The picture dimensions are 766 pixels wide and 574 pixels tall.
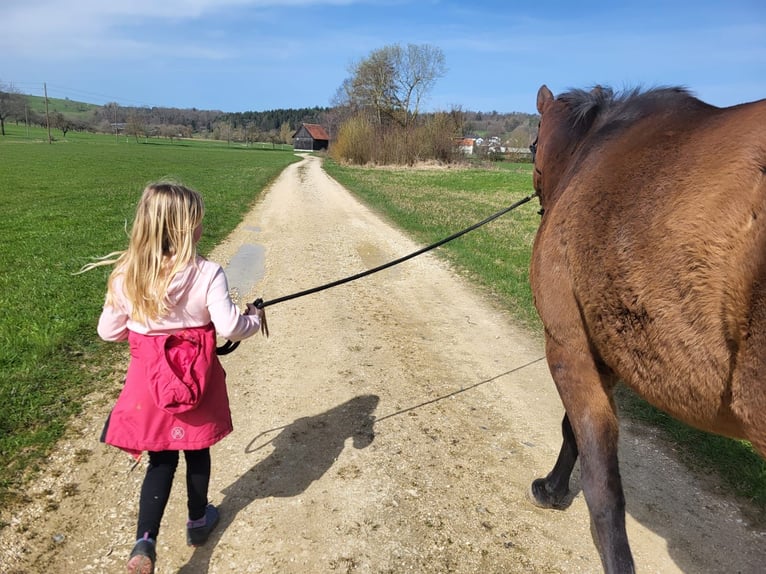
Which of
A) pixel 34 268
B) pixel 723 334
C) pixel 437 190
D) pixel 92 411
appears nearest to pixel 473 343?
pixel 92 411

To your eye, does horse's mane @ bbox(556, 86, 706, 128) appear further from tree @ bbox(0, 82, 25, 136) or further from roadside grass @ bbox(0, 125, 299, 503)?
tree @ bbox(0, 82, 25, 136)

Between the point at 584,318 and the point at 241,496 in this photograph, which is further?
the point at 241,496

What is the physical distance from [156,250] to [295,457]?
1861 millimetres

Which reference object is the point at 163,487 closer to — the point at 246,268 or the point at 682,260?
the point at 682,260

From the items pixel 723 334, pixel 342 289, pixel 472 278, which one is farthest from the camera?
pixel 472 278

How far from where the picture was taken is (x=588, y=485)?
7.50 ft

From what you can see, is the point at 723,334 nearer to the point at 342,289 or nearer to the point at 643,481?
the point at 643,481

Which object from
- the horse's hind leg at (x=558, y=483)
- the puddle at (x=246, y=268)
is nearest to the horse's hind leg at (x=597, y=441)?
the horse's hind leg at (x=558, y=483)

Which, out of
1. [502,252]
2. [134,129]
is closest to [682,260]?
[502,252]

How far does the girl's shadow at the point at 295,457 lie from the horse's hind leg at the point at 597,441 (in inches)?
69.1

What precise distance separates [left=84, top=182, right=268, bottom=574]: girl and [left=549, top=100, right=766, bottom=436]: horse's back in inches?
65.6

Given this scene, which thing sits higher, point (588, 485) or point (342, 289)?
Answer: point (588, 485)

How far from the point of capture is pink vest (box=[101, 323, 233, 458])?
2.39 m

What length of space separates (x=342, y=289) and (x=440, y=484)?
4.74 m
